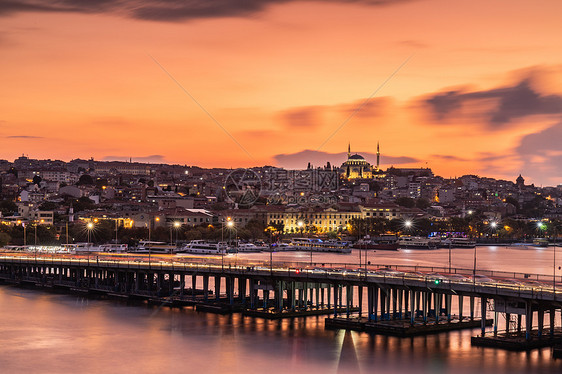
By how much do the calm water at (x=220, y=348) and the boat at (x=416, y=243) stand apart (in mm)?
80394

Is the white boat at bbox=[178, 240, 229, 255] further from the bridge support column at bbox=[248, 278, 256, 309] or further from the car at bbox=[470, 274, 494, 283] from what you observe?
the car at bbox=[470, 274, 494, 283]

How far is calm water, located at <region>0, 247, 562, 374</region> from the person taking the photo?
2956 centimetres

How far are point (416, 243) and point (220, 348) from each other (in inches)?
3502

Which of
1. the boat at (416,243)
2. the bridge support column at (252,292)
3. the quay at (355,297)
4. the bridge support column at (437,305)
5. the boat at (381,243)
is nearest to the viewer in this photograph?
the quay at (355,297)

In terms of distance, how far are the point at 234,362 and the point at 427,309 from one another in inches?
383

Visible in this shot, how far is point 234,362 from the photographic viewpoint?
1211 inches

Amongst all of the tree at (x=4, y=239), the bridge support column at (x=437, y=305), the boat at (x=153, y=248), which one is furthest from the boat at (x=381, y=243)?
the bridge support column at (x=437, y=305)

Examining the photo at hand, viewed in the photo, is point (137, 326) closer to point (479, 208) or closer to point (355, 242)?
point (355, 242)

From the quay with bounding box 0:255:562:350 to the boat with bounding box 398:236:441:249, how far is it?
67722mm

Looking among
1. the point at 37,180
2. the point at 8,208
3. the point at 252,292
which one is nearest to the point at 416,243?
the point at 8,208

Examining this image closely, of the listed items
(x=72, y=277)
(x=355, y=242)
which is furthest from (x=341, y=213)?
(x=72, y=277)

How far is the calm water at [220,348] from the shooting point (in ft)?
97.0

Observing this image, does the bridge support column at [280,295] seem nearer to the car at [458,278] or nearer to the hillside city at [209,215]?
the car at [458,278]

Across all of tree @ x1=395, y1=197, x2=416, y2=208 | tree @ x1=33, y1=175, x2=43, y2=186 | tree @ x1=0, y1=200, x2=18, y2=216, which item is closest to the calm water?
tree @ x1=0, y1=200, x2=18, y2=216
